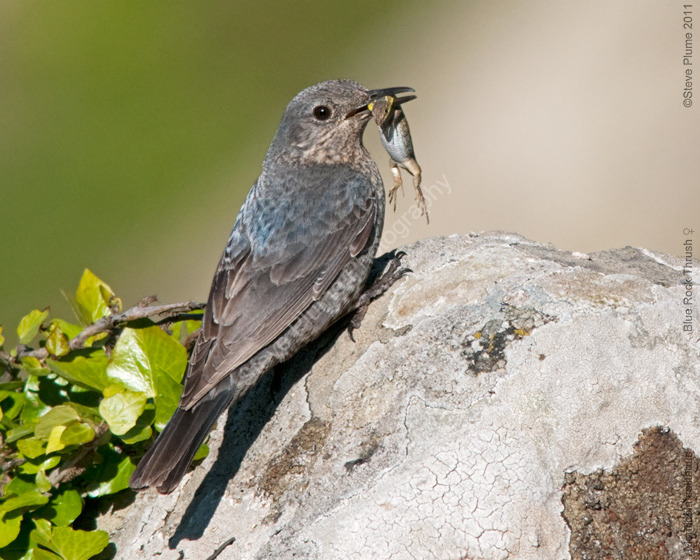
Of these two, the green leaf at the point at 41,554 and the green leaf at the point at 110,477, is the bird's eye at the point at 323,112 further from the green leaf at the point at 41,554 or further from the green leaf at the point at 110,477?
the green leaf at the point at 41,554

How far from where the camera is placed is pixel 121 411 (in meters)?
3.04

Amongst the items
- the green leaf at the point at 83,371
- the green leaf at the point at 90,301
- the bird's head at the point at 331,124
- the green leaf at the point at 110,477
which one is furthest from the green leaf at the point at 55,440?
the bird's head at the point at 331,124

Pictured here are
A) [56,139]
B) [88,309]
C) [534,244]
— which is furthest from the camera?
[56,139]

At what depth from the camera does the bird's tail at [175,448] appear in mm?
3066

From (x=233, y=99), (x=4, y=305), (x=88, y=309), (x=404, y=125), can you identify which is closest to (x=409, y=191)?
(x=233, y=99)

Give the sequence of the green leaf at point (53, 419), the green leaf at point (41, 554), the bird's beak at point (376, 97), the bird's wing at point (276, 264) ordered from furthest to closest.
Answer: the bird's beak at point (376, 97), the bird's wing at point (276, 264), the green leaf at point (53, 419), the green leaf at point (41, 554)

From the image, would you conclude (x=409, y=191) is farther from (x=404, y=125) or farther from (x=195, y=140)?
(x=404, y=125)

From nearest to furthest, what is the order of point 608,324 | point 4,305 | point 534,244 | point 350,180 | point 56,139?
point 608,324, point 534,244, point 350,180, point 4,305, point 56,139

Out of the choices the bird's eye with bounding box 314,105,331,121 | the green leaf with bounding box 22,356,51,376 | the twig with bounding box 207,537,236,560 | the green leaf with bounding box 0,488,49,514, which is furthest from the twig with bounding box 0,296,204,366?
the bird's eye with bounding box 314,105,331,121

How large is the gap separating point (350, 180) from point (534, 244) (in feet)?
4.01

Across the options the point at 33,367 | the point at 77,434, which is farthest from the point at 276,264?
the point at 77,434

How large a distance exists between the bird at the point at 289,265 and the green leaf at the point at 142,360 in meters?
0.15

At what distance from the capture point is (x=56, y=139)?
9.68 meters

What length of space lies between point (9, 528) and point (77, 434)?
42cm
